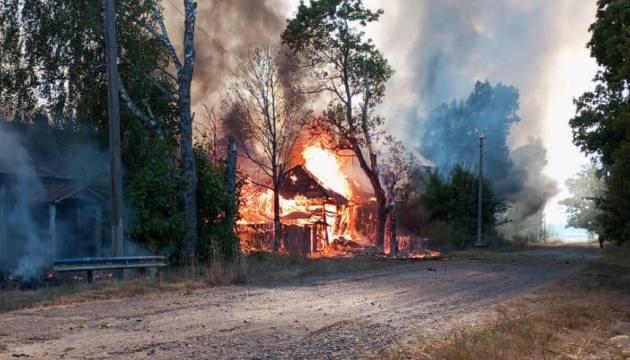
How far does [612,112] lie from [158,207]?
15.2m

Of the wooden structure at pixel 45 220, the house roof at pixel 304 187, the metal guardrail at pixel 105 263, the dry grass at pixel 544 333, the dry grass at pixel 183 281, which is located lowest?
the dry grass at pixel 544 333

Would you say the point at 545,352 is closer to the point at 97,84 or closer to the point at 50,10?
the point at 97,84

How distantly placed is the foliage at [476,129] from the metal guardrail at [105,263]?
57.7m

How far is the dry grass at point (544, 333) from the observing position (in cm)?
755

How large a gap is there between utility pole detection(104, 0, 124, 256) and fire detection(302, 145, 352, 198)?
22.8 meters

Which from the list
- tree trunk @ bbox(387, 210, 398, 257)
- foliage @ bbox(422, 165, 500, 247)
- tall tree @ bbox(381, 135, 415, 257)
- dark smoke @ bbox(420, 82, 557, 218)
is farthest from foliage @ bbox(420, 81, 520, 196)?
tree trunk @ bbox(387, 210, 398, 257)

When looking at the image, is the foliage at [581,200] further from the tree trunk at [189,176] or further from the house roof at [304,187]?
the tree trunk at [189,176]

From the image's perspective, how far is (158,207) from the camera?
18984 millimetres

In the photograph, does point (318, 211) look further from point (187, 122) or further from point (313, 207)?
point (187, 122)

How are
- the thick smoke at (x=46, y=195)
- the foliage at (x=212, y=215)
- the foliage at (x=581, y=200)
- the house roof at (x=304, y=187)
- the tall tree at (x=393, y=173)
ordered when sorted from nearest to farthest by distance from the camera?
the thick smoke at (x=46, y=195), the foliage at (x=212, y=215), the tall tree at (x=393, y=173), the house roof at (x=304, y=187), the foliage at (x=581, y=200)

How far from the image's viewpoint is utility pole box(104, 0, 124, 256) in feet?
53.0

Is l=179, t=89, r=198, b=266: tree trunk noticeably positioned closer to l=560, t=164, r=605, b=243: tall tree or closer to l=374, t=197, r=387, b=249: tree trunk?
l=374, t=197, r=387, b=249: tree trunk

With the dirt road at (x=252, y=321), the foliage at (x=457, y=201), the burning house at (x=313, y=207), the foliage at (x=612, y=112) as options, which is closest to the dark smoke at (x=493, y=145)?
the foliage at (x=457, y=201)

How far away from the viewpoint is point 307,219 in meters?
36.5
